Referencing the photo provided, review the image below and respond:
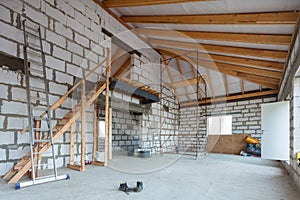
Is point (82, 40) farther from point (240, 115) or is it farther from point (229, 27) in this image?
point (240, 115)

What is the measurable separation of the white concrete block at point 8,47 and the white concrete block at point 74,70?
1.12 m

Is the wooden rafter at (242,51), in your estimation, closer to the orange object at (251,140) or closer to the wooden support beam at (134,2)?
Answer: the wooden support beam at (134,2)

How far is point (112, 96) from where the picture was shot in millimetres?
5918

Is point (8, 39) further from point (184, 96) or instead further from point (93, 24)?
point (184, 96)

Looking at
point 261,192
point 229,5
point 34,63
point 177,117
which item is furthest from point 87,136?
point 177,117

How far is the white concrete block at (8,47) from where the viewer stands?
3.17m

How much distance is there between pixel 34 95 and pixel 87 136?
5.36 ft

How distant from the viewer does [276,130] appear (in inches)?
191

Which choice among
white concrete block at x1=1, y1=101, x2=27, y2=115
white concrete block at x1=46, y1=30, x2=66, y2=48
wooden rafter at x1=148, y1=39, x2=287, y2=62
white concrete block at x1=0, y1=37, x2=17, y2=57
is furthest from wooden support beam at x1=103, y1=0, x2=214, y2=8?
white concrete block at x1=1, y1=101, x2=27, y2=115

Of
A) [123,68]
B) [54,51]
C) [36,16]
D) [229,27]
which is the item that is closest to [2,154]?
[54,51]

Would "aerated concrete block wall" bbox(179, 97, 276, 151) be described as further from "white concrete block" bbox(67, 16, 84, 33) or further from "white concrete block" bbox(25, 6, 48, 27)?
"white concrete block" bbox(25, 6, 48, 27)

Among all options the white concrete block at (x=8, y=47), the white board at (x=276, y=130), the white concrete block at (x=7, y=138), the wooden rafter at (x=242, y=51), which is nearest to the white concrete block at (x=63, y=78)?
the white concrete block at (x=8, y=47)

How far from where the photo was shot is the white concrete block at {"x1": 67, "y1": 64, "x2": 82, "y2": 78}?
4.33 metres

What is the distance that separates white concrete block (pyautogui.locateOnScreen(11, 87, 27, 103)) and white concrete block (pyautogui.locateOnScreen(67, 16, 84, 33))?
1842mm
